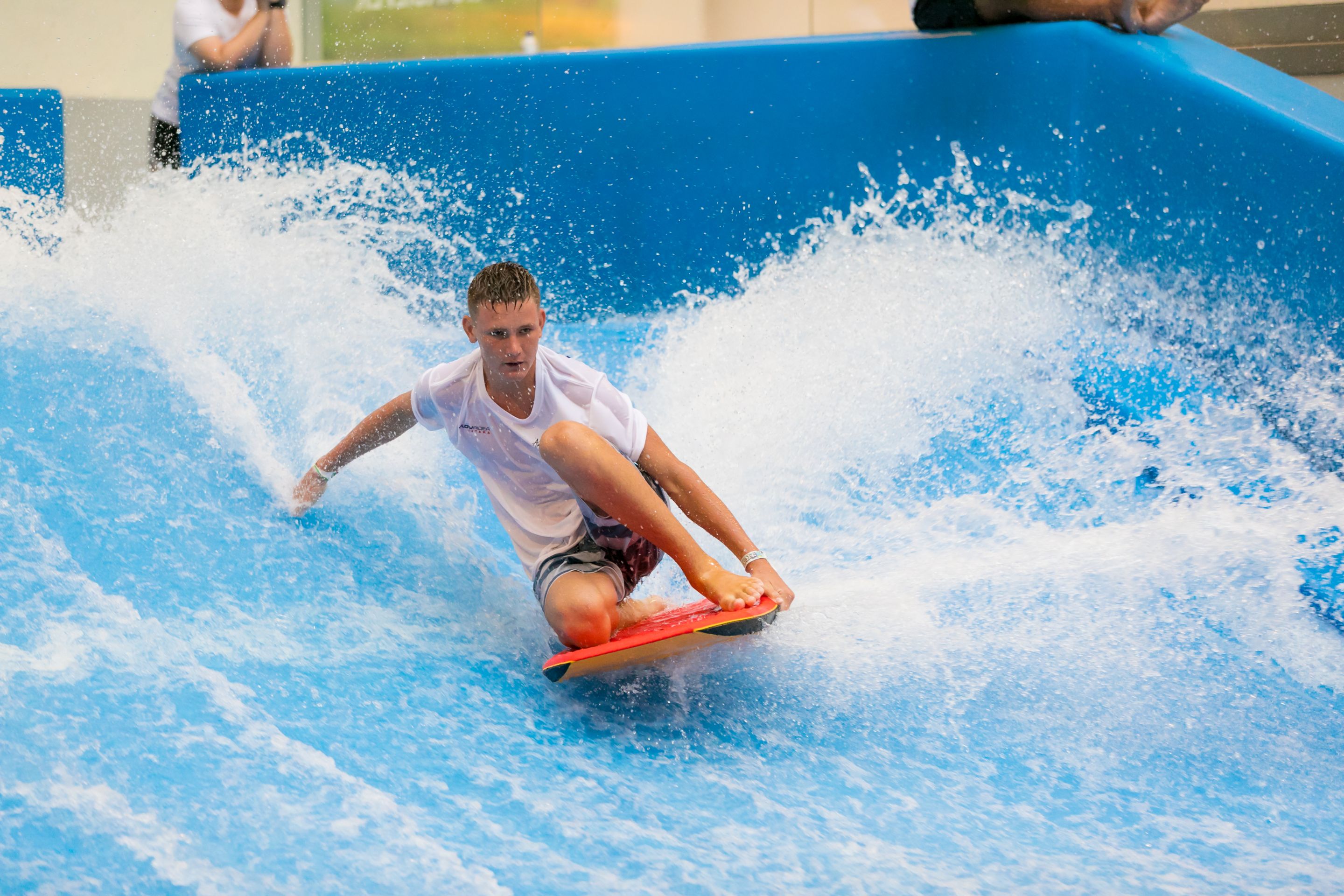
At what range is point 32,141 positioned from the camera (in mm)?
4199

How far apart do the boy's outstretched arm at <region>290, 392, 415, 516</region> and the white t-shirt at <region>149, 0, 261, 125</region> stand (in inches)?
93.7

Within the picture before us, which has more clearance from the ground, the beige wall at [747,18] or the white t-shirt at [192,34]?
the beige wall at [747,18]

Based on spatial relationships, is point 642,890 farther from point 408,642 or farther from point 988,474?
point 988,474

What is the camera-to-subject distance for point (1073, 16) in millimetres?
3441

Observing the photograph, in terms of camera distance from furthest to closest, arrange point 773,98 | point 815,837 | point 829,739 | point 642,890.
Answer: point 773,98 < point 829,739 < point 815,837 < point 642,890

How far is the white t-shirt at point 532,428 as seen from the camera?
2027mm

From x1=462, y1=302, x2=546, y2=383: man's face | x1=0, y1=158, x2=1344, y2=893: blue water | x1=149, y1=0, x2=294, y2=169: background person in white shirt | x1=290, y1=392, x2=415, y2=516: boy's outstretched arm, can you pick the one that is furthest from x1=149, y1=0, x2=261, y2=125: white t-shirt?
x1=462, y1=302, x2=546, y2=383: man's face

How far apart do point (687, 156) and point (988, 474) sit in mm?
1715

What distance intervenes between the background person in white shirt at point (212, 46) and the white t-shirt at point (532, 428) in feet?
8.57

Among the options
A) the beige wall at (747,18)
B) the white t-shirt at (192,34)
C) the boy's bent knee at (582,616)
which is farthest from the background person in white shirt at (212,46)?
the beige wall at (747,18)

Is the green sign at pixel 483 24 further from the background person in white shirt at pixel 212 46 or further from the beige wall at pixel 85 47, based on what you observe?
the background person in white shirt at pixel 212 46

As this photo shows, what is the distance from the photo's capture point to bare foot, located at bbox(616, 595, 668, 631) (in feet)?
6.64

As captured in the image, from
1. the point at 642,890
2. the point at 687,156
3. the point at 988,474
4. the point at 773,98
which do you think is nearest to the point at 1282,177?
the point at 988,474

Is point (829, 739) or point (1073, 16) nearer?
point (829, 739)
